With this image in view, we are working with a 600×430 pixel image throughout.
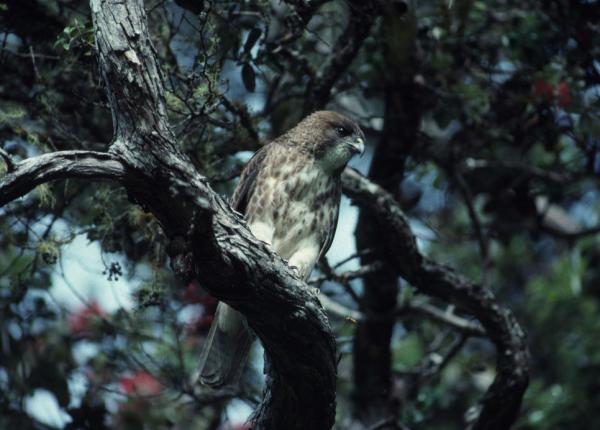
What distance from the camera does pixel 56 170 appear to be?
290 centimetres

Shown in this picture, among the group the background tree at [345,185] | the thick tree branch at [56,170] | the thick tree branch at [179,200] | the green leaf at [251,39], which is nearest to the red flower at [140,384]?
the background tree at [345,185]

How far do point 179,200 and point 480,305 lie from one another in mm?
2853

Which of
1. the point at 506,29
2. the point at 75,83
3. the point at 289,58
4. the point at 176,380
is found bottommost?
the point at 176,380

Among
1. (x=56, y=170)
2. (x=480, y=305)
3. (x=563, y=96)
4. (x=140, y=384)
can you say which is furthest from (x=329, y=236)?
(x=140, y=384)

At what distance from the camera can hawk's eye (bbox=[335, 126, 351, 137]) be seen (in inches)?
199

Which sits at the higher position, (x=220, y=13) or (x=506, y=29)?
(x=506, y=29)

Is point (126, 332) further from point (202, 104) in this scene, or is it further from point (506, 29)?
point (506, 29)

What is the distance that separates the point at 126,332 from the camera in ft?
18.5

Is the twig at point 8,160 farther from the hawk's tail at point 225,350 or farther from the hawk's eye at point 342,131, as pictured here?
the hawk's eye at point 342,131

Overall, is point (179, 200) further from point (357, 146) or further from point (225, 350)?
point (357, 146)

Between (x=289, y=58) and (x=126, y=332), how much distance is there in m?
1.99

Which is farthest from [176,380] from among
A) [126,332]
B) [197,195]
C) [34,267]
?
[197,195]

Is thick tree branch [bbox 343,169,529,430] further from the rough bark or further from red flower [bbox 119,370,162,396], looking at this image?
red flower [bbox 119,370,162,396]

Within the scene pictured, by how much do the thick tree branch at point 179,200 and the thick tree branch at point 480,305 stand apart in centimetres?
165
